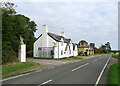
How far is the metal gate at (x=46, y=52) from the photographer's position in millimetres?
35100

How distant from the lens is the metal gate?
35100 millimetres

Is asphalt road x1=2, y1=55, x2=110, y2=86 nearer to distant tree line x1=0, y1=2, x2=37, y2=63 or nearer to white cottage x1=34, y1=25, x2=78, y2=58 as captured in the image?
distant tree line x1=0, y1=2, x2=37, y2=63

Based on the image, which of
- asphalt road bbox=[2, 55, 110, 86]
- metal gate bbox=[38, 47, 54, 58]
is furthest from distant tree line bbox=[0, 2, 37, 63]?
metal gate bbox=[38, 47, 54, 58]

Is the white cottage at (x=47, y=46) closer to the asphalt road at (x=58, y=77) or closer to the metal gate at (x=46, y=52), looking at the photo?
the metal gate at (x=46, y=52)

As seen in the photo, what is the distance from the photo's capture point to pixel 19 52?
1864 cm

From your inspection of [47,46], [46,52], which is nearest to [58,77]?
[46,52]

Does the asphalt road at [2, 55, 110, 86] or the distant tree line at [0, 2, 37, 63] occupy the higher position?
the distant tree line at [0, 2, 37, 63]

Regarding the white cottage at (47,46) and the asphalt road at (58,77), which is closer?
the asphalt road at (58,77)

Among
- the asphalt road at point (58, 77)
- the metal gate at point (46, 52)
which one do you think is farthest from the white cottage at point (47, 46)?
the asphalt road at point (58, 77)

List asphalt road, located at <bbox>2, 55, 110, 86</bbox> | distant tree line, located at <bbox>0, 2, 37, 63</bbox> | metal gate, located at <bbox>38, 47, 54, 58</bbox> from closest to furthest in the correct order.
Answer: asphalt road, located at <bbox>2, 55, 110, 86</bbox> → distant tree line, located at <bbox>0, 2, 37, 63</bbox> → metal gate, located at <bbox>38, 47, 54, 58</bbox>

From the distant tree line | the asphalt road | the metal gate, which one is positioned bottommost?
the asphalt road

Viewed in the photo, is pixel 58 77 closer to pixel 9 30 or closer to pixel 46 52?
pixel 9 30

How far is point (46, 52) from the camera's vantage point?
117ft

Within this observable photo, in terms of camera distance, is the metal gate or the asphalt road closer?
the asphalt road
